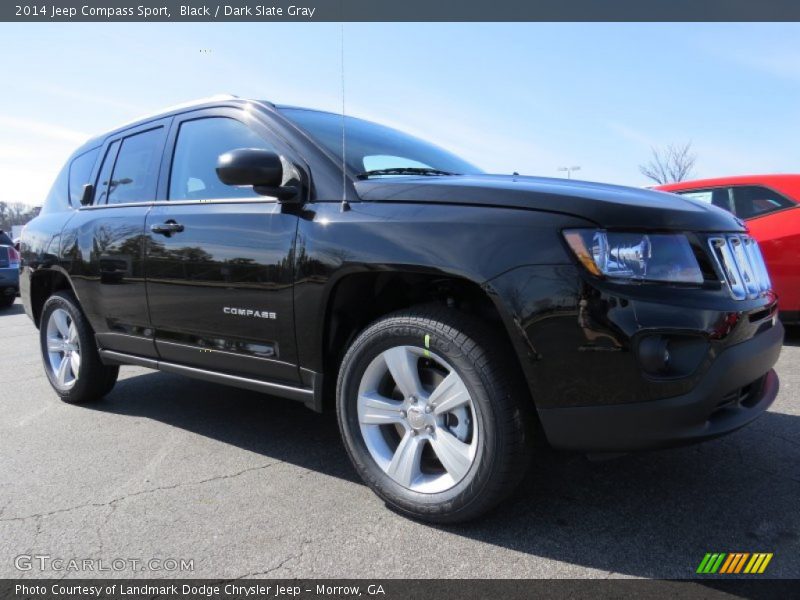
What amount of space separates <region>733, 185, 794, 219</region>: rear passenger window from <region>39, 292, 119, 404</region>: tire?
5.56 meters

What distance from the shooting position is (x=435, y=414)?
2.32 metres

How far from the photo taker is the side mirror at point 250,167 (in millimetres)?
2498

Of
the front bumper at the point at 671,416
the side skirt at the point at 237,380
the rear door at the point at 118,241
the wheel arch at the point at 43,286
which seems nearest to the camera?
the front bumper at the point at 671,416

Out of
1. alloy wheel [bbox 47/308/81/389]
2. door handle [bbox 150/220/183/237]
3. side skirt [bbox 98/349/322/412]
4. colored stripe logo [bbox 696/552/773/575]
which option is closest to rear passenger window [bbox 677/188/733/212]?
colored stripe logo [bbox 696/552/773/575]

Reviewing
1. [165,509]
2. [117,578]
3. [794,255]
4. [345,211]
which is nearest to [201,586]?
[117,578]

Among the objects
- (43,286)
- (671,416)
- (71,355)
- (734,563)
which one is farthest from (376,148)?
(43,286)

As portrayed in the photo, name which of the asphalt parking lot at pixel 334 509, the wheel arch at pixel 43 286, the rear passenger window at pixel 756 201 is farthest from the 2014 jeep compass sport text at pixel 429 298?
the rear passenger window at pixel 756 201

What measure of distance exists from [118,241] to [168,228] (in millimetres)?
573

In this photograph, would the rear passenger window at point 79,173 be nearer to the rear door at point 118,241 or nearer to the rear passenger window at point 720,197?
the rear door at point 118,241

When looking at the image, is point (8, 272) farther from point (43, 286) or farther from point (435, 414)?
point (435, 414)

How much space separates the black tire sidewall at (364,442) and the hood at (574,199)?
20.8 inches

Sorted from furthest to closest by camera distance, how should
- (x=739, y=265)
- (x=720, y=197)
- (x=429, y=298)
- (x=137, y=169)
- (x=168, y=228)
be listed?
(x=720, y=197), (x=137, y=169), (x=168, y=228), (x=429, y=298), (x=739, y=265)

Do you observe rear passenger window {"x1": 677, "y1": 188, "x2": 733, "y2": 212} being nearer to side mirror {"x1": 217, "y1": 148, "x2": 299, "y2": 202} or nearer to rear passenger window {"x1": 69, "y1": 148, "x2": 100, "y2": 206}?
side mirror {"x1": 217, "y1": 148, "x2": 299, "y2": 202}

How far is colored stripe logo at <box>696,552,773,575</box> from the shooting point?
6.39 feet
